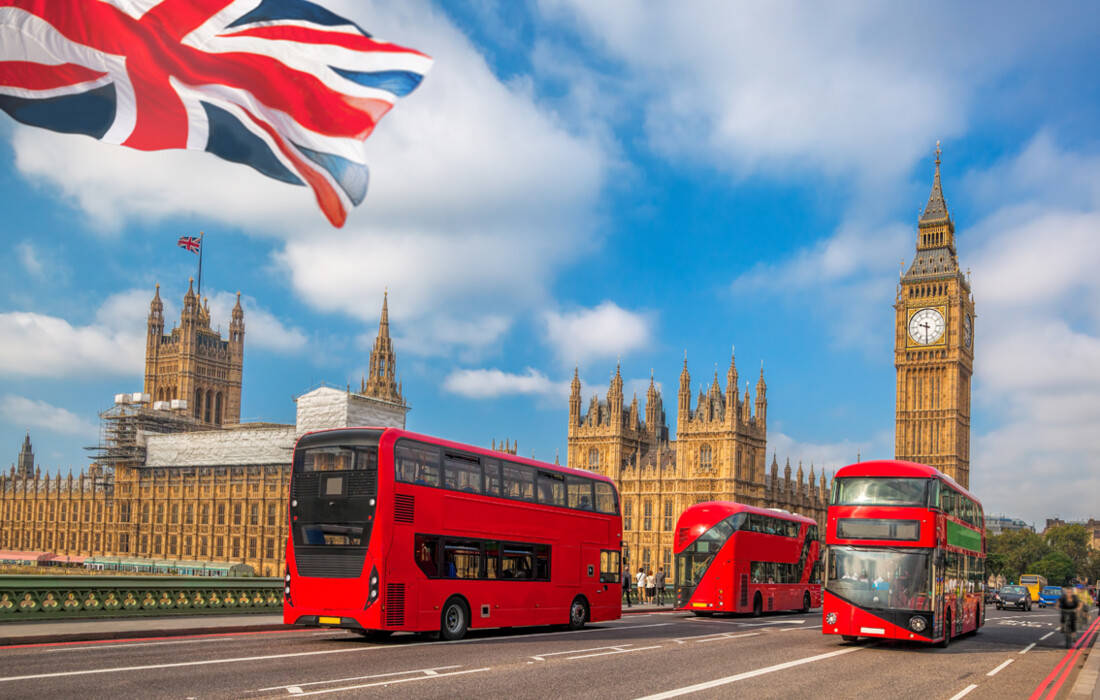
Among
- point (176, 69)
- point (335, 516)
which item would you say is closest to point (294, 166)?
point (176, 69)

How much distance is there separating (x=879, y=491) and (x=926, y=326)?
93218 millimetres

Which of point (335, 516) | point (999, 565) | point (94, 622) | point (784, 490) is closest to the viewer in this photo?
point (335, 516)

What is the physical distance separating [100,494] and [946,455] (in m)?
89.0

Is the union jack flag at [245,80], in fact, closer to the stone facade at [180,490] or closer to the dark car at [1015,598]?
the dark car at [1015,598]

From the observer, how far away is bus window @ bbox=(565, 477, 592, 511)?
24359 mm

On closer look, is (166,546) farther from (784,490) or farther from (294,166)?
(294,166)

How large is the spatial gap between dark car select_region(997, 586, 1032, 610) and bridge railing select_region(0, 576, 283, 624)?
141 feet

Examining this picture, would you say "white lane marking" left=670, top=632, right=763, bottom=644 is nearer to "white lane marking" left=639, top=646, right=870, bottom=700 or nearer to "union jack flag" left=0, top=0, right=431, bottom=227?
"white lane marking" left=639, top=646, right=870, bottom=700

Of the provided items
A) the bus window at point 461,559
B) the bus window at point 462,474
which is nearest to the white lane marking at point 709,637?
the bus window at point 461,559

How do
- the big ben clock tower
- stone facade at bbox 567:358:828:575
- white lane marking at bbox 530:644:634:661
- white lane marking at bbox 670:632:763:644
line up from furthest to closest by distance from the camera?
1. the big ben clock tower
2. stone facade at bbox 567:358:828:575
3. white lane marking at bbox 670:632:763:644
4. white lane marking at bbox 530:644:634:661

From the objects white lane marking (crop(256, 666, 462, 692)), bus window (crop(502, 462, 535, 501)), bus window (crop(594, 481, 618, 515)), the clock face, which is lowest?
white lane marking (crop(256, 666, 462, 692))

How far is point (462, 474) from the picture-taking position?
67.5ft

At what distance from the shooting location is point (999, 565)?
13125cm

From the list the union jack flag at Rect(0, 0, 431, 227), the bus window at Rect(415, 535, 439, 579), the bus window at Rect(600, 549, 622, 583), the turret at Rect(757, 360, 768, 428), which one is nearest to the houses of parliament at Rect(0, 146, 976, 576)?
the turret at Rect(757, 360, 768, 428)
